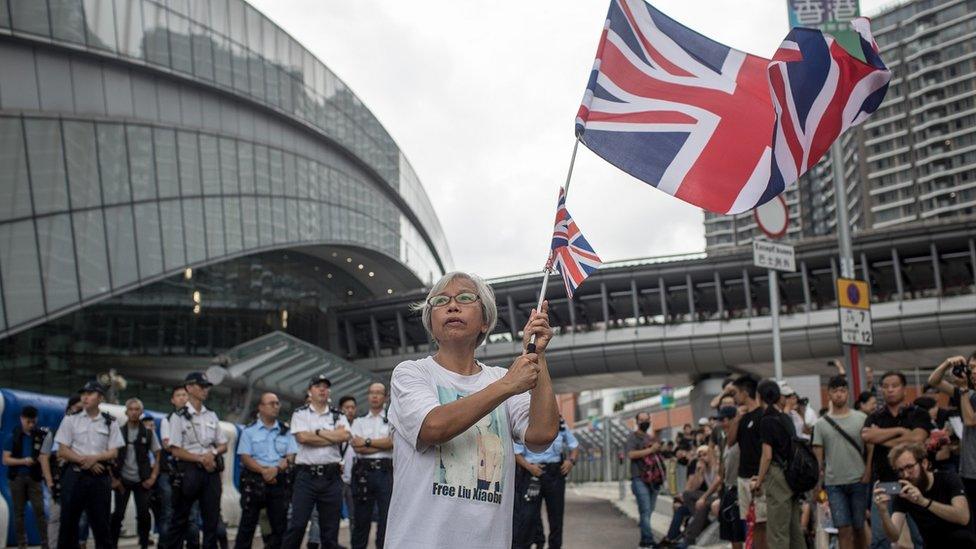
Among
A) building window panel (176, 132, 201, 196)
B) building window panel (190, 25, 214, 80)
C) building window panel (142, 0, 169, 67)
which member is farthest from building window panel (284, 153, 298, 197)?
building window panel (142, 0, 169, 67)

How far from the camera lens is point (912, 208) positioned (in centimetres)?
11488

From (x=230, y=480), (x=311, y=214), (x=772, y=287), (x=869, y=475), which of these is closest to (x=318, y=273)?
(x=311, y=214)

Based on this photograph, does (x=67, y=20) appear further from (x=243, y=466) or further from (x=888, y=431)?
(x=888, y=431)

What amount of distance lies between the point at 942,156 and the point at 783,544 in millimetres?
117118

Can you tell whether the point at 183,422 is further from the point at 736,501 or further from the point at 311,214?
the point at 311,214

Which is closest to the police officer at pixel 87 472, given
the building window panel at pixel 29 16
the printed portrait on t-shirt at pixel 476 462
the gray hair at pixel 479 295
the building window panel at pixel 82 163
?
the gray hair at pixel 479 295

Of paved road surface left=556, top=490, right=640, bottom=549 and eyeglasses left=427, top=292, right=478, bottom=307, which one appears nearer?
eyeglasses left=427, top=292, right=478, bottom=307

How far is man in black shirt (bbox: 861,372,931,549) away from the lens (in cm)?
811

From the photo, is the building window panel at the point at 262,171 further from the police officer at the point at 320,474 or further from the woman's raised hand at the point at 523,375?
the woman's raised hand at the point at 523,375

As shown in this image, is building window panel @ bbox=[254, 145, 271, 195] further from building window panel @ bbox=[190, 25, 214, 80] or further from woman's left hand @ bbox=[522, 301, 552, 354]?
woman's left hand @ bbox=[522, 301, 552, 354]

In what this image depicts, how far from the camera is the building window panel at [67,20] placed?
2877 cm

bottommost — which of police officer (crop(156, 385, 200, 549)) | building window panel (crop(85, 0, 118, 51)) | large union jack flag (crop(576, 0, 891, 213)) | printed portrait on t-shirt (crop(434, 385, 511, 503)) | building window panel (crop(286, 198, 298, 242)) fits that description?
police officer (crop(156, 385, 200, 549))

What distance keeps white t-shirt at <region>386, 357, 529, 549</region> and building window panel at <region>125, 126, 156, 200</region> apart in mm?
31779

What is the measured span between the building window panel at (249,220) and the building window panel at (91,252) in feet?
35.0
